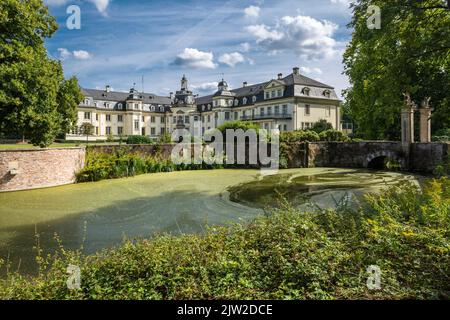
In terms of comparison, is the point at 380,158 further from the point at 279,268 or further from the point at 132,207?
the point at 279,268

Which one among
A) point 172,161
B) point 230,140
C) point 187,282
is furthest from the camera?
point 230,140

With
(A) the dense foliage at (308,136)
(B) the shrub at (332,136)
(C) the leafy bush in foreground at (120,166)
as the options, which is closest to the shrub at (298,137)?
(A) the dense foliage at (308,136)

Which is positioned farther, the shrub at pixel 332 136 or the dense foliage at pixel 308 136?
the shrub at pixel 332 136

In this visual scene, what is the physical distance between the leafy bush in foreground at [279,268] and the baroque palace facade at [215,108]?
32.2 meters

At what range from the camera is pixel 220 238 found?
551 centimetres

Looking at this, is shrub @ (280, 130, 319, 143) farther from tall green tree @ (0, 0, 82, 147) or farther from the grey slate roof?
the grey slate roof

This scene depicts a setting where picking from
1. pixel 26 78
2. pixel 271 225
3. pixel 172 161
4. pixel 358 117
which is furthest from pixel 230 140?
pixel 271 225

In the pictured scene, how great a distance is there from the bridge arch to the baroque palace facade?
18656 millimetres

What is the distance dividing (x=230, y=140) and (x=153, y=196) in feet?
49.3

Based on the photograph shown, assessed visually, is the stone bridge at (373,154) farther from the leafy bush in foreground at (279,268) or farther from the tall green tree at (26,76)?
the leafy bush in foreground at (279,268)

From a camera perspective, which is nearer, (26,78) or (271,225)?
(271,225)

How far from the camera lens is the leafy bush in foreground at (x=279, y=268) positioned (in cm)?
374

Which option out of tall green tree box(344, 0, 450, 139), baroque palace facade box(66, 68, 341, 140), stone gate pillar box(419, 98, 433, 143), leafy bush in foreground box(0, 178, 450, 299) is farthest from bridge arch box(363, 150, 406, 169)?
leafy bush in foreground box(0, 178, 450, 299)
